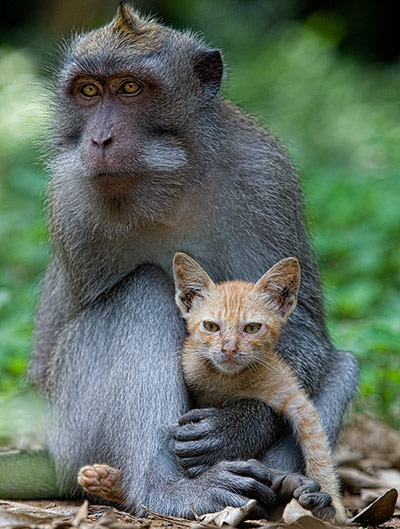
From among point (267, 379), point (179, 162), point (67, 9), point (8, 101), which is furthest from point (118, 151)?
point (67, 9)

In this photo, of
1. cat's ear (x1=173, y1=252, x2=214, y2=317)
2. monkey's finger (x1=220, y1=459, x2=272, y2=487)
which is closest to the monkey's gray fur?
monkey's finger (x1=220, y1=459, x2=272, y2=487)

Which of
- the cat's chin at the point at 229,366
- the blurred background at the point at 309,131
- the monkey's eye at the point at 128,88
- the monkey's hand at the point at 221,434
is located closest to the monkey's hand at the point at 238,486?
the monkey's hand at the point at 221,434

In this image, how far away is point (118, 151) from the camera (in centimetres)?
627

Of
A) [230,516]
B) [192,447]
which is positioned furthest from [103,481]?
[230,516]

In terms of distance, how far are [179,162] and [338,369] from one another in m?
2.20

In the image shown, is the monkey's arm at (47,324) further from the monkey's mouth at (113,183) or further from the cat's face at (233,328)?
the cat's face at (233,328)

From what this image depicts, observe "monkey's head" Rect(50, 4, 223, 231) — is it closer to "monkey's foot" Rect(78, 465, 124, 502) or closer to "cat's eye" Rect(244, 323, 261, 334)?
"cat's eye" Rect(244, 323, 261, 334)

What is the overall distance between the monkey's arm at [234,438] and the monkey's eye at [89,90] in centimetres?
243

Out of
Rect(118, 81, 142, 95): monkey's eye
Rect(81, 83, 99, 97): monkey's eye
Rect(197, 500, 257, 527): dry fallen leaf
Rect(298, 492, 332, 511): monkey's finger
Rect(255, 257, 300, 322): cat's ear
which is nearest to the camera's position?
Rect(197, 500, 257, 527): dry fallen leaf

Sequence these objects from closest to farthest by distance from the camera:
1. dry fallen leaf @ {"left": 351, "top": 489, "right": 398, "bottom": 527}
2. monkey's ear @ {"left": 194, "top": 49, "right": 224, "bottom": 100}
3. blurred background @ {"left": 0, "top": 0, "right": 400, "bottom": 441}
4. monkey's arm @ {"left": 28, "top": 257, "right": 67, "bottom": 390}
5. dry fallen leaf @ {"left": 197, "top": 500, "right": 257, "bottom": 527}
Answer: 1. dry fallen leaf @ {"left": 197, "top": 500, "right": 257, "bottom": 527}
2. dry fallen leaf @ {"left": 351, "top": 489, "right": 398, "bottom": 527}
3. monkey's ear @ {"left": 194, "top": 49, "right": 224, "bottom": 100}
4. monkey's arm @ {"left": 28, "top": 257, "right": 67, "bottom": 390}
5. blurred background @ {"left": 0, "top": 0, "right": 400, "bottom": 441}

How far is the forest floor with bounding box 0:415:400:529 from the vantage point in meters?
5.54

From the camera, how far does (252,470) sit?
20.1 ft

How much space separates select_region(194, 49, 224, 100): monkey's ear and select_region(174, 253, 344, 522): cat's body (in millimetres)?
1595

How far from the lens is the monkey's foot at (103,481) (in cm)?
626
